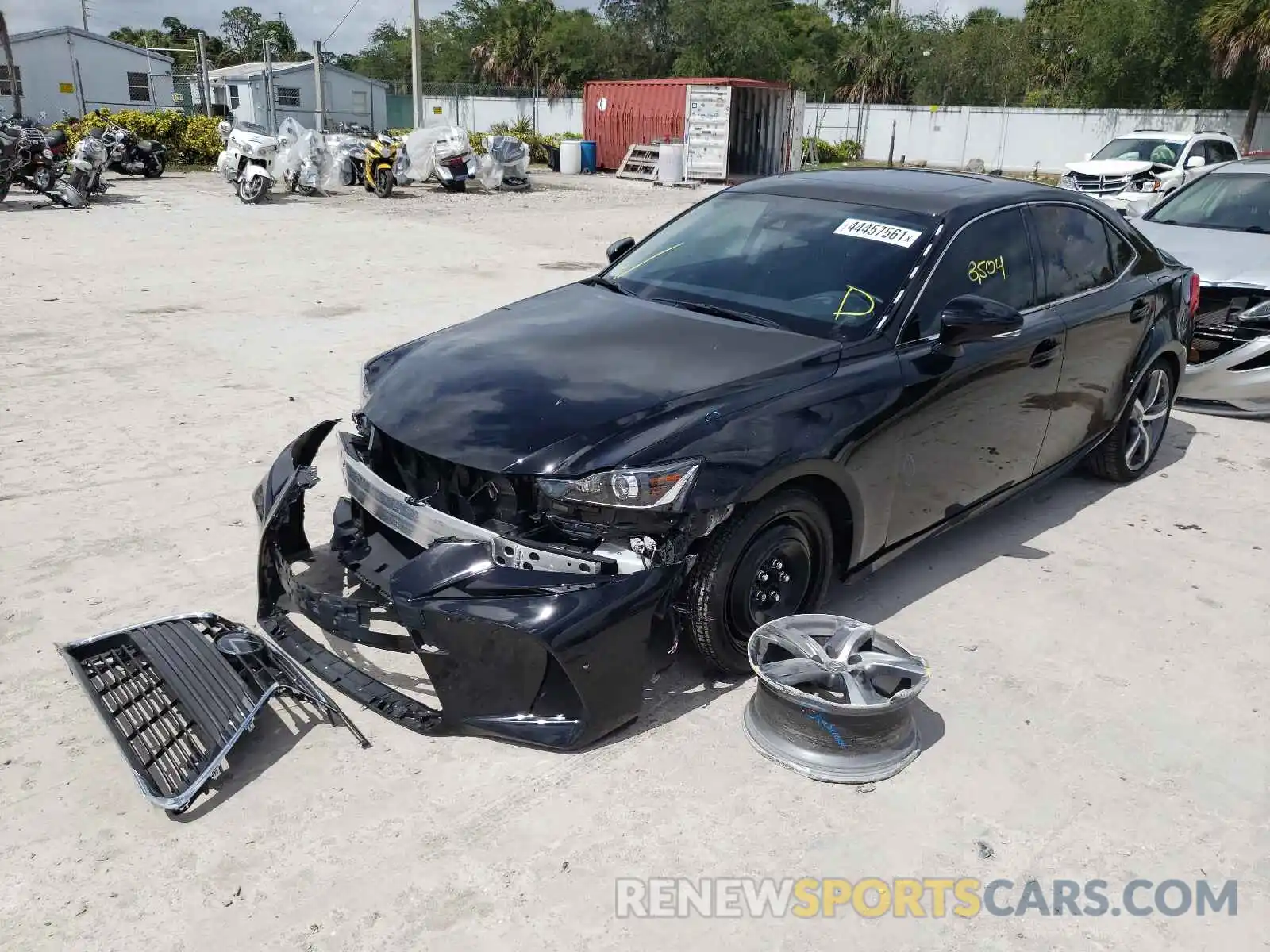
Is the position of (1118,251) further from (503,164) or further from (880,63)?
(880,63)

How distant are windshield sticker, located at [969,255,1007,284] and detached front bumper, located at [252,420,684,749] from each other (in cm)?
201

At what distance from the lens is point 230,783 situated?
306cm

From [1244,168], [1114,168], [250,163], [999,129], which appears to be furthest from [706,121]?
[999,129]

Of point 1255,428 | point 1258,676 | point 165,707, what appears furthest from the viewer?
point 1255,428

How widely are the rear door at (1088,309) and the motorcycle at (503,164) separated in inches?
710

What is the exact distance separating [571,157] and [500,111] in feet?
43.2

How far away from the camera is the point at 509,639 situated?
2900mm

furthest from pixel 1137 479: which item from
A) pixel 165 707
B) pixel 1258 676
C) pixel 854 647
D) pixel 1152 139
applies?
pixel 1152 139

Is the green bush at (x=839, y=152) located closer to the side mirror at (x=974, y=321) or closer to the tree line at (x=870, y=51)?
the tree line at (x=870, y=51)

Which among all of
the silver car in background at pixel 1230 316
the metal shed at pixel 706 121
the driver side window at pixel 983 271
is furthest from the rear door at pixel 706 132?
the driver side window at pixel 983 271

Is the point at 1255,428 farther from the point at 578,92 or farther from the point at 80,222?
the point at 578,92

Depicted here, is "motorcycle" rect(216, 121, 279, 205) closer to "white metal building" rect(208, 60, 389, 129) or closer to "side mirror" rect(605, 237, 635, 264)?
"side mirror" rect(605, 237, 635, 264)

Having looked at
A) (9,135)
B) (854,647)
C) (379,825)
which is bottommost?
(379,825)

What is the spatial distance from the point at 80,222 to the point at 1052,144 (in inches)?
1358
